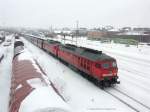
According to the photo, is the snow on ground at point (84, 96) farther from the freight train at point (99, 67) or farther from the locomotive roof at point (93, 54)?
the locomotive roof at point (93, 54)

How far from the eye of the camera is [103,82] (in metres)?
20.5

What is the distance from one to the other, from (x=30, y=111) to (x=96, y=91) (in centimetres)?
1245

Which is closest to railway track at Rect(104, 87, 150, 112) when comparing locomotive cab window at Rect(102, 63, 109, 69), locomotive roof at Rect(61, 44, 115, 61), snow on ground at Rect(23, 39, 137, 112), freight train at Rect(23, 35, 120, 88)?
snow on ground at Rect(23, 39, 137, 112)

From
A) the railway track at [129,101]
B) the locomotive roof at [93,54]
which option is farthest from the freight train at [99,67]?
the railway track at [129,101]

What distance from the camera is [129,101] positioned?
56.3 ft

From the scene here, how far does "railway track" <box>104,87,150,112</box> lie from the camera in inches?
613

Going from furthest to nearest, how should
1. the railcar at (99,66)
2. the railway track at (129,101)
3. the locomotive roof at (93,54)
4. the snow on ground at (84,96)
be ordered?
the locomotive roof at (93,54)
the railcar at (99,66)
the snow on ground at (84,96)
the railway track at (129,101)

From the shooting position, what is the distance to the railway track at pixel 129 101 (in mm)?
15577

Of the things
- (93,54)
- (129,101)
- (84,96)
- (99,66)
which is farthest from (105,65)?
(129,101)

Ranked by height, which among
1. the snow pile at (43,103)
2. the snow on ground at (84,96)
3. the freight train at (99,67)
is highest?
the snow pile at (43,103)

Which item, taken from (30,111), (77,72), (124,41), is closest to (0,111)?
(30,111)

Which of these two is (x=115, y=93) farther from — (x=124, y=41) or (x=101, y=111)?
(x=124, y=41)

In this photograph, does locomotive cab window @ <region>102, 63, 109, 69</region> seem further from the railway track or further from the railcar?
the railway track

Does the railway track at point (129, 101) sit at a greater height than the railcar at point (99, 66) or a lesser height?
lesser
